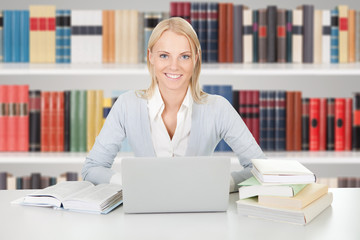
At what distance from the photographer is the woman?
1.85 meters

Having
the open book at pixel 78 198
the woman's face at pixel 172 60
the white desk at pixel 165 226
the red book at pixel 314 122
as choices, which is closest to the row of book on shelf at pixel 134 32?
the red book at pixel 314 122

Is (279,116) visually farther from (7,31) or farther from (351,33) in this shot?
(7,31)

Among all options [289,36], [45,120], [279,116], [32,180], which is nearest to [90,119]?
[45,120]

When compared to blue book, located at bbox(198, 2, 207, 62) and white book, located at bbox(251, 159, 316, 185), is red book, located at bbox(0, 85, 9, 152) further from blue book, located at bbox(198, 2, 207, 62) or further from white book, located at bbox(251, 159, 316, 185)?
white book, located at bbox(251, 159, 316, 185)

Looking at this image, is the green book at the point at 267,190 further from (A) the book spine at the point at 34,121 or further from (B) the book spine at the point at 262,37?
(A) the book spine at the point at 34,121

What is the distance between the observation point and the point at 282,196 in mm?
1201

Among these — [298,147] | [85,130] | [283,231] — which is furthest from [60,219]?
[298,147]

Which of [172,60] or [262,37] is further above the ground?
[262,37]

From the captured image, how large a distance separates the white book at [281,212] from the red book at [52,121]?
60.8 inches

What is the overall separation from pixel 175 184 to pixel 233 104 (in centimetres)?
145

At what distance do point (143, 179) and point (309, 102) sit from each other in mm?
1634

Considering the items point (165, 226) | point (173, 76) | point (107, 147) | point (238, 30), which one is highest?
point (238, 30)

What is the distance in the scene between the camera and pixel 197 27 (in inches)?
101

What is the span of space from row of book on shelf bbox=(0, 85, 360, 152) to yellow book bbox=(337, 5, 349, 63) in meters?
0.22
